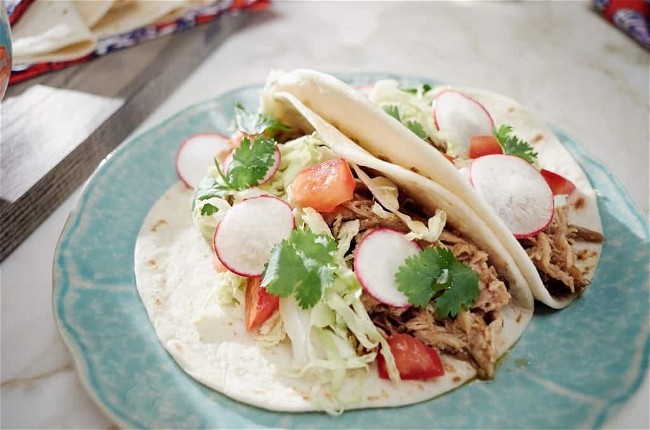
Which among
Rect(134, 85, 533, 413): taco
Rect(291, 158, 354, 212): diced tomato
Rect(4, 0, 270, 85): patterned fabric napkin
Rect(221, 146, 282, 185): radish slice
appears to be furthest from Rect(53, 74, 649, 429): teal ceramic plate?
Rect(4, 0, 270, 85): patterned fabric napkin

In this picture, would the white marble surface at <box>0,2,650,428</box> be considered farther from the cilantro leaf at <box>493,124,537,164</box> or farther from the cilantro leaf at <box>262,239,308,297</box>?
the cilantro leaf at <box>262,239,308,297</box>

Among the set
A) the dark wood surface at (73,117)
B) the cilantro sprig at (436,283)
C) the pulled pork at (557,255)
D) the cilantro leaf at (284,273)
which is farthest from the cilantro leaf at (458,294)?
the dark wood surface at (73,117)

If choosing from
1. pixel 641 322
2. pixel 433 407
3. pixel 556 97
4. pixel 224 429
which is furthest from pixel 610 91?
pixel 224 429

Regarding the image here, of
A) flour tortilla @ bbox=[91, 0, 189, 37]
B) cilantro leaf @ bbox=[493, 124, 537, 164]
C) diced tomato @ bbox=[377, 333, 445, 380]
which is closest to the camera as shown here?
diced tomato @ bbox=[377, 333, 445, 380]

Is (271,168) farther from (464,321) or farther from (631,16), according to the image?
(631,16)

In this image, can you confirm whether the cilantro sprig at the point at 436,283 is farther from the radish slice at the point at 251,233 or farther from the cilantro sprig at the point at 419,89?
the cilantro sprig at the point at 419,89

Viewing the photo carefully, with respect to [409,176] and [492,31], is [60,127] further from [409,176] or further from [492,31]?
[492,31]

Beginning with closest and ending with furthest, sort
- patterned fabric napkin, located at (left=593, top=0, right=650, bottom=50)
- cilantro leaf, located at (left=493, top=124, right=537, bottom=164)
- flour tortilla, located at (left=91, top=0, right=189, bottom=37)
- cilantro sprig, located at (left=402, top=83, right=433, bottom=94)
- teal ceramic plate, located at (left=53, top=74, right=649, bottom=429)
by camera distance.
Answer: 1. teal ceramic plate, located at (left=53, top=74, right=649, bottom=429)
2. cilantro leaf, located at (left=493, top=124, right=537, bottom=164)
3. cilantro sprig, located at (left=402, top=83, right=433, bottom=94)
4. flour tortilla, located at (left=91, top=0, right=189, bottom=37)
5. patterned fabric napkin, located at (left=593, top=0, right=650, bottom=50)
